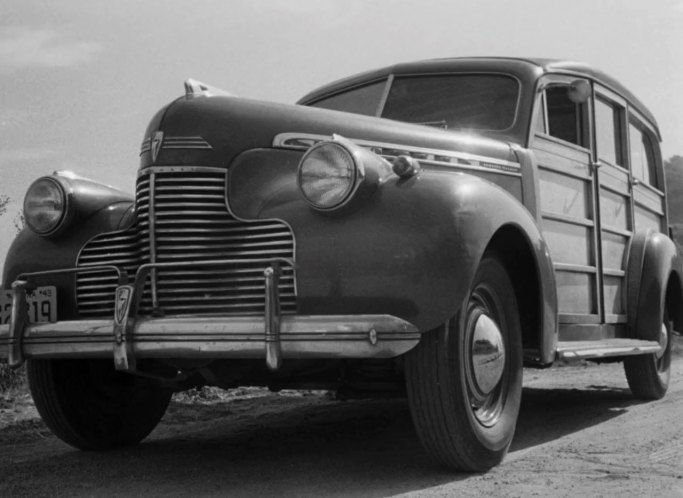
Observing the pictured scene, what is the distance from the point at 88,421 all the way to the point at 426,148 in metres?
2.02

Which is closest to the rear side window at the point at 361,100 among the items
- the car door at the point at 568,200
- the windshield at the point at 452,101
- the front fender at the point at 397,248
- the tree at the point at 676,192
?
the windshield at the point at 452,101

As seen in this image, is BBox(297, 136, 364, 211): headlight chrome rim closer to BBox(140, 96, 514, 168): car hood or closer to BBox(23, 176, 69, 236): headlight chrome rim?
BBox(140, 96, 514, 168): car hood

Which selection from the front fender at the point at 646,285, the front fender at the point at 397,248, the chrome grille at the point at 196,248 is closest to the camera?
the front fender at the point at 397,248

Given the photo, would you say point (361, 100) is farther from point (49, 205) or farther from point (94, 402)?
point (94, 402)

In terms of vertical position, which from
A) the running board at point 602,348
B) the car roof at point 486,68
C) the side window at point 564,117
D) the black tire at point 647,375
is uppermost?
the car roof at point 486,68

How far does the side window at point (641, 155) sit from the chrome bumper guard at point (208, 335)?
3643mm

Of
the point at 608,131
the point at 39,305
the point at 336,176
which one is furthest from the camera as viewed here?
the point at 608,131

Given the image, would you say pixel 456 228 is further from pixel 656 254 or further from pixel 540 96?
pixel 656 254

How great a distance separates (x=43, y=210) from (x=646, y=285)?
3611mm

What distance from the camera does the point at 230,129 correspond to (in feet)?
12.7

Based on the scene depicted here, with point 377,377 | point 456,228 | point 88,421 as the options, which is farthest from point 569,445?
point 88,421

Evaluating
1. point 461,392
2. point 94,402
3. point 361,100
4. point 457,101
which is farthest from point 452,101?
A: point 94,402

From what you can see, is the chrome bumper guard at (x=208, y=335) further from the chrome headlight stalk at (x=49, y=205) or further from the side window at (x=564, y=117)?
the side window at (x=564, y=117)

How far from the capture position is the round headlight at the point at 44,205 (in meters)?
4.12
